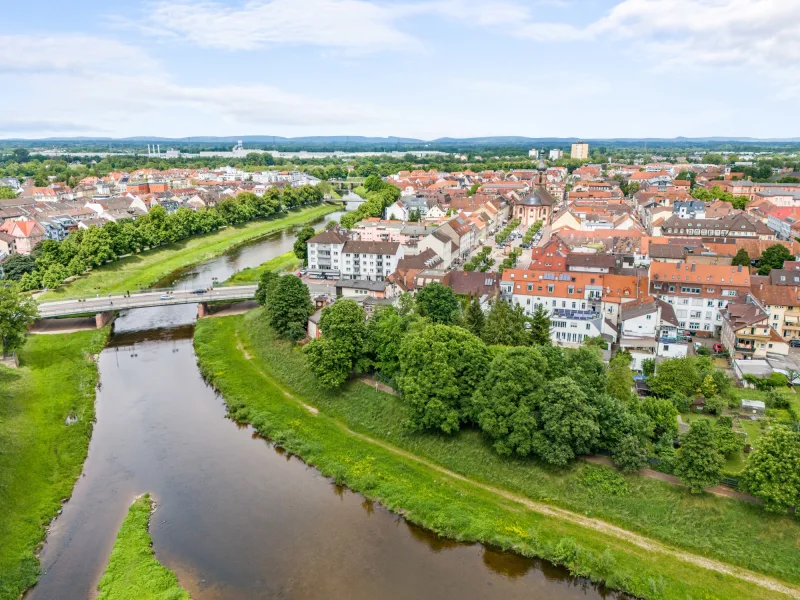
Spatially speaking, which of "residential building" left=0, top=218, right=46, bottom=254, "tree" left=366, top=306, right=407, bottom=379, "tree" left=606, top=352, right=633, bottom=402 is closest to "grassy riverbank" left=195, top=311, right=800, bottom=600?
"tree" left=366, top=306, right=407, bottom=379

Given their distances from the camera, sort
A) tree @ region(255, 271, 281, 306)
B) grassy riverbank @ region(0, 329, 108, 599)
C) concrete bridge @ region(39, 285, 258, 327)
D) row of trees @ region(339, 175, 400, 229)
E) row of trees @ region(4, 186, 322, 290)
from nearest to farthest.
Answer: grassy riverbank @ region(0, 329, 108, 599) → tree @ region(255, 271, 281, 306) → concrete bridge @ region(39, 285, 258, 327) → row of trees @ region(4, 186, 322, 290) → row of trees @ region(339, 175, 400, 229)

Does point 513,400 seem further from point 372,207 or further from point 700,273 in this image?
point 372,207

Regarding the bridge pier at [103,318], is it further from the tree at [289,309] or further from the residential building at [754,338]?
the residential building at [754,338]

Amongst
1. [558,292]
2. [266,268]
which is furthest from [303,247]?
[558,292]

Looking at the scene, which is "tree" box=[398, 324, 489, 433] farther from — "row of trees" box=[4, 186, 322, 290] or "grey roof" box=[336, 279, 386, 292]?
"row of trees" box=[4, 186, 322, 290]

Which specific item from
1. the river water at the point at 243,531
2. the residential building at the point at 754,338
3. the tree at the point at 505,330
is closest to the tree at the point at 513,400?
the river water at the point at 243,531

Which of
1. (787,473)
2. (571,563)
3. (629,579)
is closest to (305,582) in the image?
(571,563)

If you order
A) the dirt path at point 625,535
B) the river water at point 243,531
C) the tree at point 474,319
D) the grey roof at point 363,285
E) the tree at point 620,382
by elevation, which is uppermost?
the tree at point 474,319
